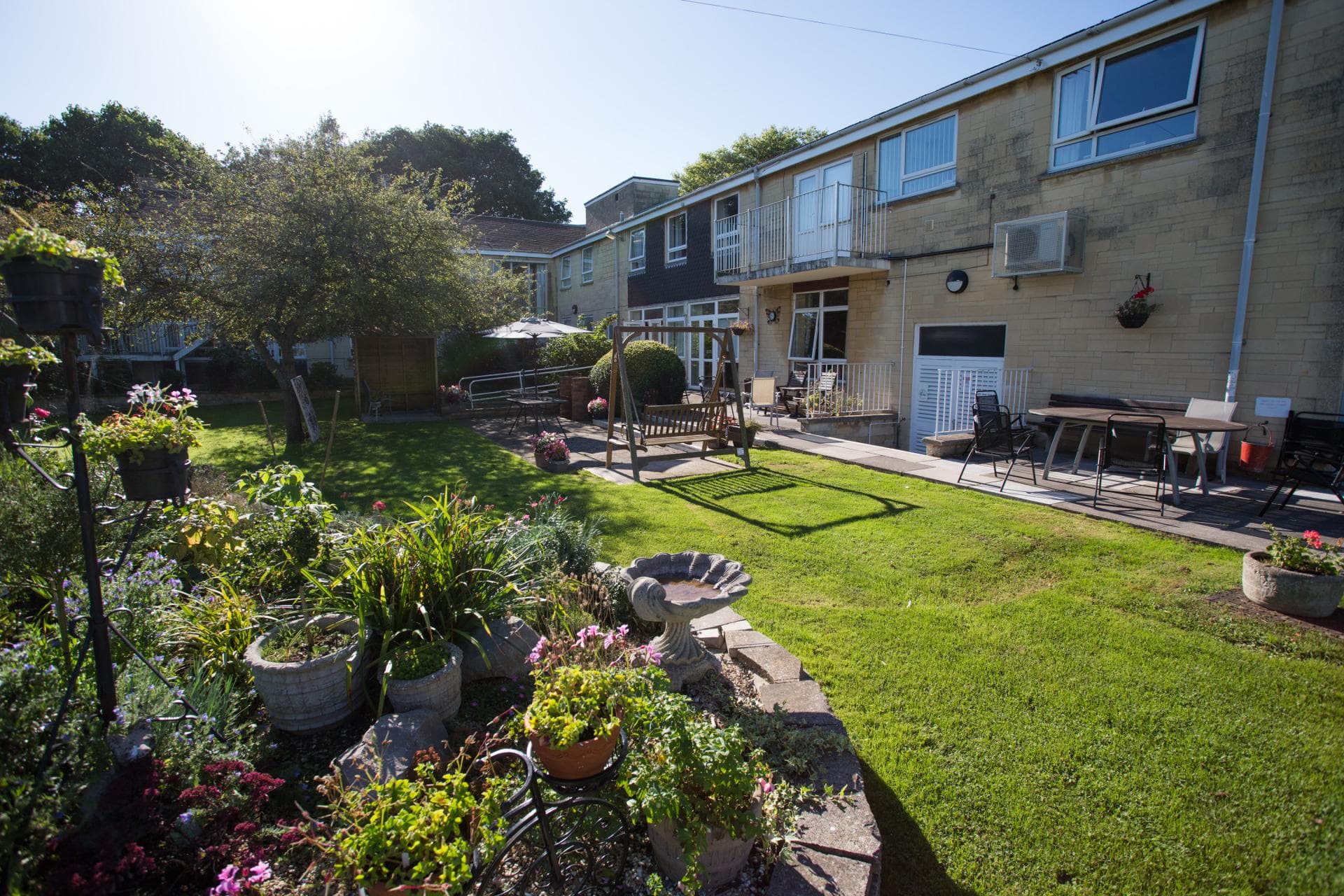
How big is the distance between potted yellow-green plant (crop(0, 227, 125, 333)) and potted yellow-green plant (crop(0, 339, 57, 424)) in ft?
0.88

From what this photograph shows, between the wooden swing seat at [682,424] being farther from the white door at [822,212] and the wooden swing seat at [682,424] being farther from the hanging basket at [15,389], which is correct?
the hanging basket at [15,389]

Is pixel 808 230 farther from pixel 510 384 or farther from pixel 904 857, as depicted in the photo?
pixel 904 857

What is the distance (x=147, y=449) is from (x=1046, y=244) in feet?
34.0

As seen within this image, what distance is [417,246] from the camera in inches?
437

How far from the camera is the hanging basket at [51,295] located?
192 centimetres

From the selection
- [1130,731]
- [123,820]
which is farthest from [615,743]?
[1130,731]

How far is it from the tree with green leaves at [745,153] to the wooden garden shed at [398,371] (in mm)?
18468

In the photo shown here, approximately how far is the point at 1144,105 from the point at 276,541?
11138mm

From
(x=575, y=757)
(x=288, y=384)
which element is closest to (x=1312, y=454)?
(x=575, y=757)

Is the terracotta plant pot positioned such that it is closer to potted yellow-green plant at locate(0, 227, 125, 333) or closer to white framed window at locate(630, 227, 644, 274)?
potted yellow-green plant at locate(0, 227, 125, 333)

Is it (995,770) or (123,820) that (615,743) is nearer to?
(123,820)

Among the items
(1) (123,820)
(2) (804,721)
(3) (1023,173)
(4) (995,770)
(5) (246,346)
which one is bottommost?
(4) (995,770)

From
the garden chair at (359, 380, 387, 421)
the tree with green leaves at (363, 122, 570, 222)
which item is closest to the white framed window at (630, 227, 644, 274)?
the garden chair at (359, 380, 387, 421)

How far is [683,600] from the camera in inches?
120
